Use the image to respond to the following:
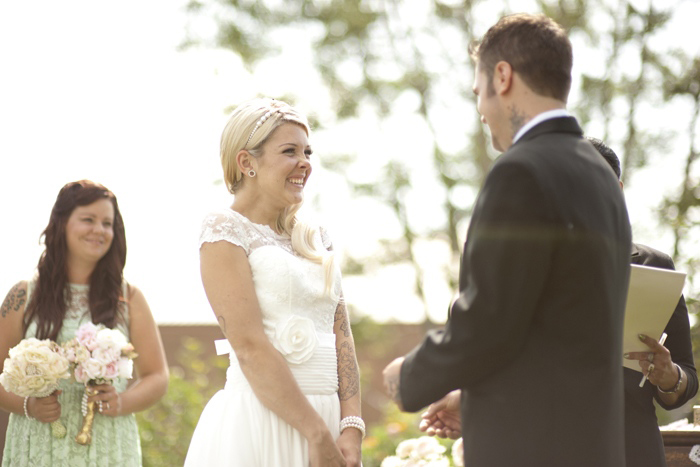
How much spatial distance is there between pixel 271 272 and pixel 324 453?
2.47 feet

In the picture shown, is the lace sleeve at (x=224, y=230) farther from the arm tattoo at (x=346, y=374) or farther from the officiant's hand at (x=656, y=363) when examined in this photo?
the officiant's hand at (x=656, y=363)

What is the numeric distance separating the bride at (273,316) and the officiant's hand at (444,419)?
1.66 feet

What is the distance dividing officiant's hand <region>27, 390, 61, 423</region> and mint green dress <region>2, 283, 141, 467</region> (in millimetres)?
111

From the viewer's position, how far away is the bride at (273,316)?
11.6ft

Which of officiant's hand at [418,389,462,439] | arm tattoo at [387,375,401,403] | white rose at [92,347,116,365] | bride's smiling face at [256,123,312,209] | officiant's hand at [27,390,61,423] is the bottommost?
officiant's hand at [418,389,462,439]

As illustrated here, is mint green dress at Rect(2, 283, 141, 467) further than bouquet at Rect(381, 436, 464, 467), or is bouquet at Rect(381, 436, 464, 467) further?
bouquet at Rect(381, 436, 464, 467)

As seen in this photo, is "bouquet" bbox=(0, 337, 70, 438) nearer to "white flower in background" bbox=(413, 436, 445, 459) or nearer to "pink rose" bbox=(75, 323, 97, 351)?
"pink rose" bbox=(75, 323, 97, 351)

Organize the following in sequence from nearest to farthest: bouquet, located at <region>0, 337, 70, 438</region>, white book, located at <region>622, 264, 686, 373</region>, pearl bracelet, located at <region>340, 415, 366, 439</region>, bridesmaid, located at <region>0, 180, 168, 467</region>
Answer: white book, located at <region>622, 264, 686, 373</region> → pearl bracelet, located at <region>340, 415, 366, 439</region> → bouquet, located at <region>0, 337, 70, 438</region> → bridesmaid, located at <region>0, 180, 168, 467</region>

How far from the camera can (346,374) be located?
12.7ft

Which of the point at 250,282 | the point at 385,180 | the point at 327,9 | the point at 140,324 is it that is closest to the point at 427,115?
the point at 385,180

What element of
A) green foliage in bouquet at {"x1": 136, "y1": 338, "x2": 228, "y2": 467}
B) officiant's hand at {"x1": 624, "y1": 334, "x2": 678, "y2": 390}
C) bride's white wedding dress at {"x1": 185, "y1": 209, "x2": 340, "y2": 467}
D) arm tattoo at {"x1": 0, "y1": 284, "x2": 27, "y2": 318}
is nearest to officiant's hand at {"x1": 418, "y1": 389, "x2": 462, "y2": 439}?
bride's white wedding dress at {"x1": 185, "y1": 209, "x2": 340, "y2": 467}

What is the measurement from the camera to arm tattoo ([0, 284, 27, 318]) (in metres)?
5.05

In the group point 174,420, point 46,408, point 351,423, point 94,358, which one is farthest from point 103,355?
point 174,420

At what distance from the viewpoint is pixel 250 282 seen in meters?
3.57
